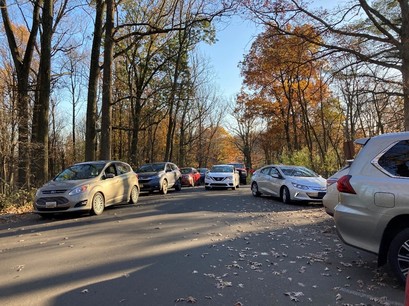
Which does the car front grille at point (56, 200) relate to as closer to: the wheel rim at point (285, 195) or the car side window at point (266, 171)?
the wheel rim at point (285, 195)

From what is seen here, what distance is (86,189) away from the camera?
39.6 ft

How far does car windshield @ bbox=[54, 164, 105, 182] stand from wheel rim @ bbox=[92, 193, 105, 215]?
2.50 ft

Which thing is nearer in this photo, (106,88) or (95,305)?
(95,305)

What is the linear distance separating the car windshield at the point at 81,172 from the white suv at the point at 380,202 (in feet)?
29.9

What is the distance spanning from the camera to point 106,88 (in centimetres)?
2058

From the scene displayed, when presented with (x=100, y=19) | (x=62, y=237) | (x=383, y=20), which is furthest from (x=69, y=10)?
(x=62, y=237)

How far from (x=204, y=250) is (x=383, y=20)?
13.1 metres

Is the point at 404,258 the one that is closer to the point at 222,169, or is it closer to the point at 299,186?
the point at 299,186

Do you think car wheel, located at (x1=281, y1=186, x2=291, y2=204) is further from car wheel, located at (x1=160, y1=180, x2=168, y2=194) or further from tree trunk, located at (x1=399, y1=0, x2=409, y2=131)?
car wheel, located at (x1=160, y1=180, x2=168, y2=194)

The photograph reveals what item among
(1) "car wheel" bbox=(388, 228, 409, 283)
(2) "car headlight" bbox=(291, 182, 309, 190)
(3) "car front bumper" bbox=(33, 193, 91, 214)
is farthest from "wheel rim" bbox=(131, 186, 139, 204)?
(1) "car wheel" bbox=(388, 228, 409, 283)

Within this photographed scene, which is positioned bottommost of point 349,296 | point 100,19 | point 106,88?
point 349,296

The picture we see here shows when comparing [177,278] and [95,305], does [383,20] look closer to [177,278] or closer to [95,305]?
[177,278]

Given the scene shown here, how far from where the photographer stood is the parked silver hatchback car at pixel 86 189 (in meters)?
11.7

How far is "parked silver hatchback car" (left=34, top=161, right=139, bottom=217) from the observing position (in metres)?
11.7
